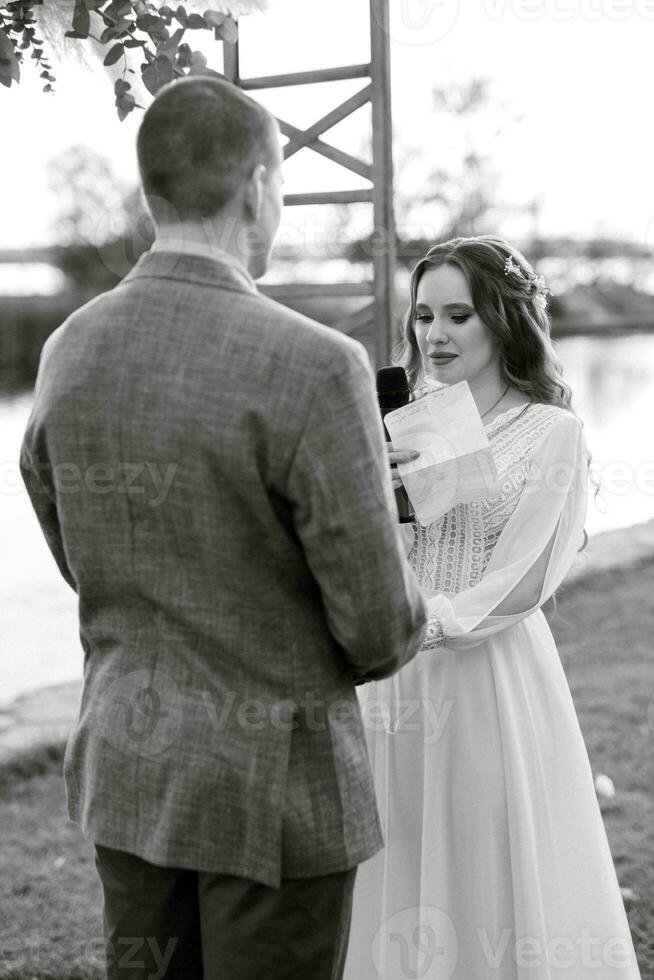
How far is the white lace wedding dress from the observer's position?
2.14 m

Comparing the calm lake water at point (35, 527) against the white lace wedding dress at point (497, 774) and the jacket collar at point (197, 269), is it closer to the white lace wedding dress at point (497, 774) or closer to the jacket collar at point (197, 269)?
the white lace wedding dress at point (497, 774)

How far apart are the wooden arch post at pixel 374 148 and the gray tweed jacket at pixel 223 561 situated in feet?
8.65

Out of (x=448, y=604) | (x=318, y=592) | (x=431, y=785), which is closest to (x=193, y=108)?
Answer: (x=318, y=592)

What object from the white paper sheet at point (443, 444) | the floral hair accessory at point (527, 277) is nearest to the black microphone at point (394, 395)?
the white paper sheet at point (443, 444)

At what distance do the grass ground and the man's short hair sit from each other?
91.1 inches

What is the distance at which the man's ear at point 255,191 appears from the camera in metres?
1.32

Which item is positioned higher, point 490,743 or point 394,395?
point 394,395

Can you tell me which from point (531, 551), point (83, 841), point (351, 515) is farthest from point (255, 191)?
point (83, 841)

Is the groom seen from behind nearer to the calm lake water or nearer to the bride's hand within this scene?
the bride's hand

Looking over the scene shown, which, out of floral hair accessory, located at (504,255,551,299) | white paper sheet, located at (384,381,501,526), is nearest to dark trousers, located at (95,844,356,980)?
white paper sheet, located at (384,381,501,526)

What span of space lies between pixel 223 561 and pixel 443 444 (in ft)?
2.84

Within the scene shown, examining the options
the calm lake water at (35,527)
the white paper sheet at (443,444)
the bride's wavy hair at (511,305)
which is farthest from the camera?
the calm lake water at (35,527)

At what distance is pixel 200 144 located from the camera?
50.9 inches

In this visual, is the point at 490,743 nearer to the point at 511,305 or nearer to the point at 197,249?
the point at 511,305
